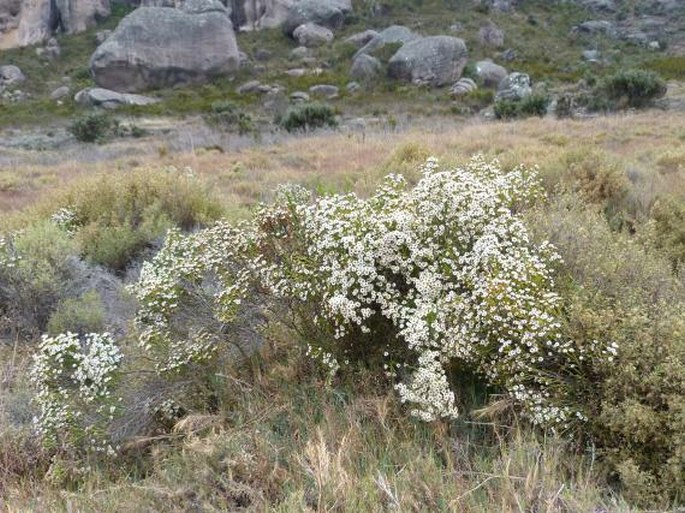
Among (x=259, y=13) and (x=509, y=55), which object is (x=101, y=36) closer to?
(x=259, y=13)

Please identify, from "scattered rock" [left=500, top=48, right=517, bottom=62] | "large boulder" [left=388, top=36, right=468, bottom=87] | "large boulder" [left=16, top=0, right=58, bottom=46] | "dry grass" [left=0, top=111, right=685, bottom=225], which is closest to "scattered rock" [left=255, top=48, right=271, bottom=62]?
"large boulder" [left=388, top=36, right=468, bottom=87]

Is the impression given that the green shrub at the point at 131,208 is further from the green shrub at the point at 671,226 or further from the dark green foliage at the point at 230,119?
the dark green foliage at the point at 230,119

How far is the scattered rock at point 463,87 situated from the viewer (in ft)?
109

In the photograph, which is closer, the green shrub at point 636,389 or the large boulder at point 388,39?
the green shrub at point 636,389

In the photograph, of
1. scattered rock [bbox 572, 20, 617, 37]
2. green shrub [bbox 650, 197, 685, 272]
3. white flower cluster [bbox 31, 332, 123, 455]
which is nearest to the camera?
white flower cluster [bbox 31, 332, 123, 455]

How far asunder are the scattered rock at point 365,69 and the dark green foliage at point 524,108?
53.8 feet

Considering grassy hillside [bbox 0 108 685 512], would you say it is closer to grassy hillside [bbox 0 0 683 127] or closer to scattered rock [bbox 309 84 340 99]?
grassy hillside [bbox 0 0 683 127]

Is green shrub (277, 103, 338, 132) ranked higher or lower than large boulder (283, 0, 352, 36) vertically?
lower

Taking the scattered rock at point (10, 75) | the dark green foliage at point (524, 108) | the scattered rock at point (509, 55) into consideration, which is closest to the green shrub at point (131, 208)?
the dark green foliage at point (524, 108)

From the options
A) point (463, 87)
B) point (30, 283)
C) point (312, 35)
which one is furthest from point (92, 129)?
point (312, 35)

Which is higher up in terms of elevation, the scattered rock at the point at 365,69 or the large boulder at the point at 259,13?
the large boulder at the point at 259,13

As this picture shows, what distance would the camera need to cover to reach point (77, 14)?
54.5 m

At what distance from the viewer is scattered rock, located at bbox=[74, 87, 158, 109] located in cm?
3641

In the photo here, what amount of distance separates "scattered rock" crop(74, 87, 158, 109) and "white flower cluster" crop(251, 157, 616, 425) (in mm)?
36390
